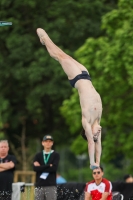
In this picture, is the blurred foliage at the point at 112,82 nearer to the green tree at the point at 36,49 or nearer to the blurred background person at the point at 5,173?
the green tree at the point at 36,49

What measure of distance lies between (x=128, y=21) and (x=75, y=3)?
Answer: 6801 millimetres

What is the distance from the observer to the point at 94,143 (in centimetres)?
1220

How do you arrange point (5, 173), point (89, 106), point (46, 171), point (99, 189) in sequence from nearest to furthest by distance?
point (89, 106) → point (99, 189) → point (46, 171) → point (5, 173)

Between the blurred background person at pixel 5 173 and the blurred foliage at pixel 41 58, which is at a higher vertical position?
the blurred foliage at pixel 41 58

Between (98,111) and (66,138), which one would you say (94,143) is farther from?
(66,138)

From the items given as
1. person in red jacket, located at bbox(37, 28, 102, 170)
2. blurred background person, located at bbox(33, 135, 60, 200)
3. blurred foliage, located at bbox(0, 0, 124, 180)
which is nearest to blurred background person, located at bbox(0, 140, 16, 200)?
blurred background person, located at bbox(33, 135, 60, 200)

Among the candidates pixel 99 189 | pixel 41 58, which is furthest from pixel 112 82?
pixel 99 189

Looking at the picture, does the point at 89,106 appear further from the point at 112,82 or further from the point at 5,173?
the point at 112,82

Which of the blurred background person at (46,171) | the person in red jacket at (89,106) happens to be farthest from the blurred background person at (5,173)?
the person in red jacket at (89,106)

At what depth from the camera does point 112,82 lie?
28.1 metres

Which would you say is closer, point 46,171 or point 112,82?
point 46,171

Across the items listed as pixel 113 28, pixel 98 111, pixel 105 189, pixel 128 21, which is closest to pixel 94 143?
pixel 98 111

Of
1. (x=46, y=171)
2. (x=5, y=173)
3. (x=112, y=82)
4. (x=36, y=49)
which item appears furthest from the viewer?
(x=36, y=49)

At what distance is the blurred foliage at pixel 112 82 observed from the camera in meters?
26.7
